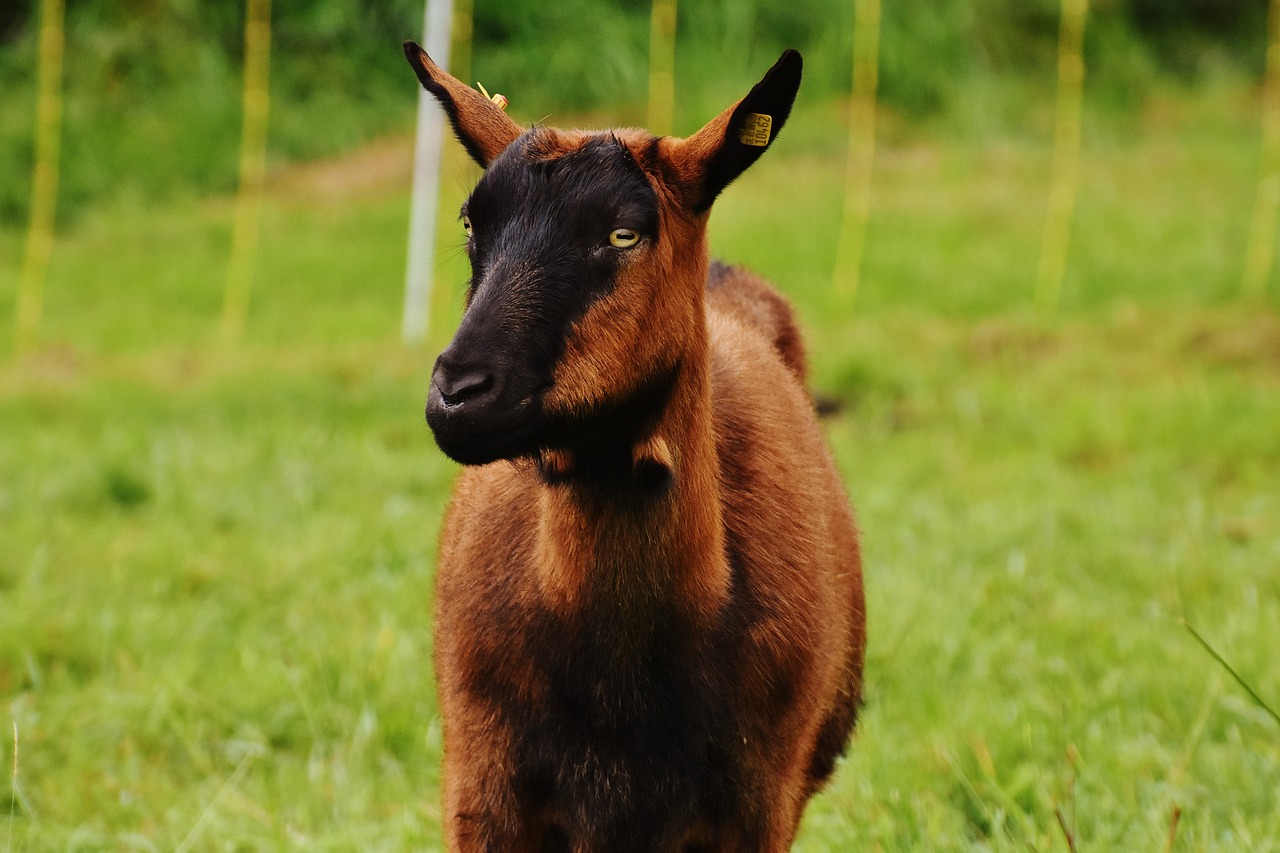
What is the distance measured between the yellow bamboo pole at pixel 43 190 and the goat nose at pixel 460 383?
821 centimetres

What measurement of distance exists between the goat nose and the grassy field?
1123 mm

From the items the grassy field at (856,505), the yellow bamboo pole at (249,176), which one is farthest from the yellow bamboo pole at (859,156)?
the yellow bamboo pole at (249,176)

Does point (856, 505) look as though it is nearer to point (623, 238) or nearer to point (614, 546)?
point (614, 546)

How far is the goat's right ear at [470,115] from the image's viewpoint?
307cm

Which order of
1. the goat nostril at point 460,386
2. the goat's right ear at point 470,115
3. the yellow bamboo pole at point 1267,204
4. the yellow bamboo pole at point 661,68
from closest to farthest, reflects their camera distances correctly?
the goat nostril at point 460,386, the goat's right ear at point 470,115, the yellow bamboo pole at point 1267,204, the yellow bamboo pole at point 661,68

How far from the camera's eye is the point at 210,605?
5844 millimetres

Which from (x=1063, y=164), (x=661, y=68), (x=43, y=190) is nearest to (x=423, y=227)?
(x=661, y=68)

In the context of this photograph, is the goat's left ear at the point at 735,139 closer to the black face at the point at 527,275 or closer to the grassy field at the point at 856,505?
the black face at the point at 527,275

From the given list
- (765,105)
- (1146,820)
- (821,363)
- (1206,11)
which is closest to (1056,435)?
(821,363)

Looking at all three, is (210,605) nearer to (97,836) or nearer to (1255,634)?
(97,836)

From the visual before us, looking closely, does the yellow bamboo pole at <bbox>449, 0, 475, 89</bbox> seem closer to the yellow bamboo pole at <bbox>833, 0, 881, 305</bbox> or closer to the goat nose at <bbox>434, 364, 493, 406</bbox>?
the yellow bamboo pole at <bbox>833, 0, 881, 305</bbox>

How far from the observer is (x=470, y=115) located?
3086mm

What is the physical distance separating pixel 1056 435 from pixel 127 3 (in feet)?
31.3

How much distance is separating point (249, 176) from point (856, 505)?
6.89 meters
